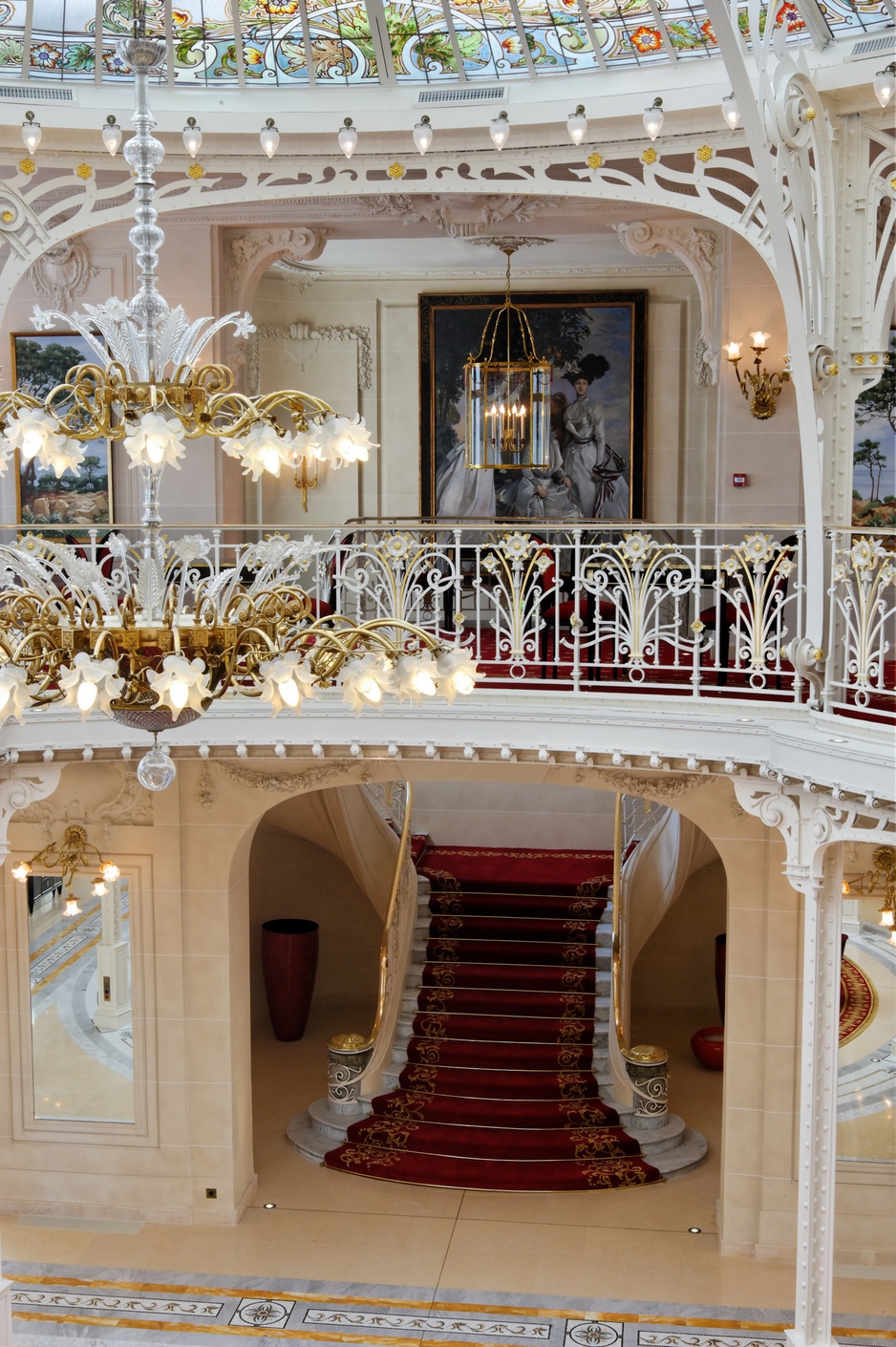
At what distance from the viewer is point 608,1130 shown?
9695 mm

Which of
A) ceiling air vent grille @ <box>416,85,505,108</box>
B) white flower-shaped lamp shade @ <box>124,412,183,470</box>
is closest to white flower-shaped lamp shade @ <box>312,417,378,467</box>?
white flower-shaped lamp shade @ <box>124,412,183,470</box>

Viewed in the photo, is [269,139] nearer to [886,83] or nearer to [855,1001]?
[886,83]

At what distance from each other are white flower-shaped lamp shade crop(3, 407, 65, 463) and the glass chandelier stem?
36 centimetres

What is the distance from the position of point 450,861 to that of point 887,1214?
4741 millimetres

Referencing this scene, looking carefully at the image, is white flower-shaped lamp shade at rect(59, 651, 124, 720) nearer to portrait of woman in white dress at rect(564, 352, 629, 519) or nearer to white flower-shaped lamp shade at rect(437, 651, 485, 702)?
white flower-shaped lamp shade at rect(437, 651, 485, 702)

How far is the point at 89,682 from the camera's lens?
375 centimetres

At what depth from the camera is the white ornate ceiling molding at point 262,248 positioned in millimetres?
9812

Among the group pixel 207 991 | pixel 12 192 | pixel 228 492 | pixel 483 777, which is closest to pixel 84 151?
pixel 12 192

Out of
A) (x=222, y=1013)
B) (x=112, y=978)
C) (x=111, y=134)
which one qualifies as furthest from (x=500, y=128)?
(x=112, y=978)

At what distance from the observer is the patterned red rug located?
8117 mm

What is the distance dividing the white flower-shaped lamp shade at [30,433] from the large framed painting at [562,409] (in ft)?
28.0

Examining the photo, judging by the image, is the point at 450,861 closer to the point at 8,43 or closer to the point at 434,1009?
the point at 434,1009


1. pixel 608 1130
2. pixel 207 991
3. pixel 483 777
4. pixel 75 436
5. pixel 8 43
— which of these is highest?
pixel 8 43

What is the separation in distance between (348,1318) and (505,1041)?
9.69 feet
